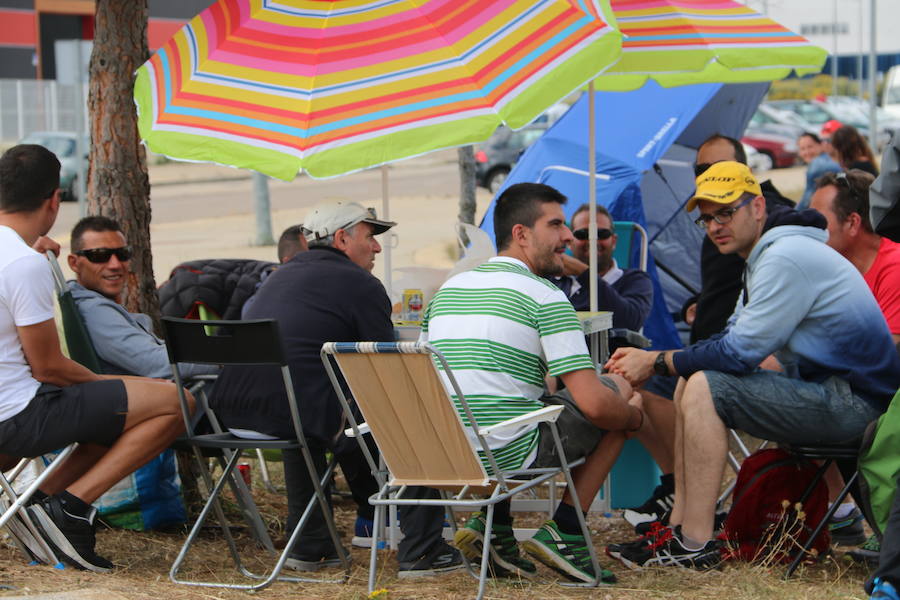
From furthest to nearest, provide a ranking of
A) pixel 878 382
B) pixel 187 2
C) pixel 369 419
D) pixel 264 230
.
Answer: pixel 187 2 < pixel 264 230 < pixel 878 382 < pixel 369 419

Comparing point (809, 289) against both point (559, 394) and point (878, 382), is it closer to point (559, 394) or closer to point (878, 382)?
point (878, 382)

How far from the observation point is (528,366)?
4316 millimetres

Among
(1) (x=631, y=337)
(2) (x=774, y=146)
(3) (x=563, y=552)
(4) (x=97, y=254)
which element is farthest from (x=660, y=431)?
(2) (x=774, y=146)

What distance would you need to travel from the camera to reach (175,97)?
17.3ft

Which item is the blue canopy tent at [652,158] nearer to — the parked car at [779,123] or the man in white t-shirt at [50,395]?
the man in white t-shirt at [50,395]

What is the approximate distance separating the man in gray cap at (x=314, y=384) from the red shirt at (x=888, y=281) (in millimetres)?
2022

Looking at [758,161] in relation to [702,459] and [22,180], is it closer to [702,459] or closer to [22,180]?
[702,459]

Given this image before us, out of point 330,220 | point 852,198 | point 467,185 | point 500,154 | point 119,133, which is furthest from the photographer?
point 500,154

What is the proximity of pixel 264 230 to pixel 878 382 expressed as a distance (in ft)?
44.8

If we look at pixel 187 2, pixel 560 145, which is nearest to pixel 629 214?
pixel 560 145

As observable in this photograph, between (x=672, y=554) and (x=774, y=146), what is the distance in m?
25.7

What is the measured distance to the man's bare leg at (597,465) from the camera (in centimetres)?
464

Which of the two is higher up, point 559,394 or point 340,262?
point 340,262

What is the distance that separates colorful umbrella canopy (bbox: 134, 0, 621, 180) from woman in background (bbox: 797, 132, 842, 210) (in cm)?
512
